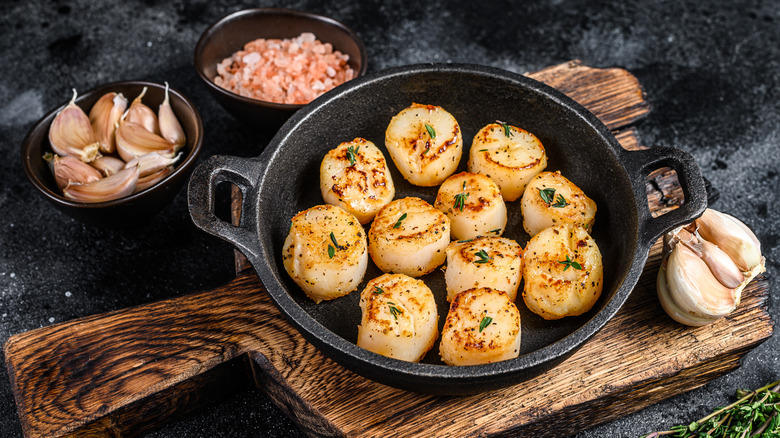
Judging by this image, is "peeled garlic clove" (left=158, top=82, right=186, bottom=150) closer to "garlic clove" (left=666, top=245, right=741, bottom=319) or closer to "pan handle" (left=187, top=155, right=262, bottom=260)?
"pan handle" (left=187, top=155, right=262, bottom=260)

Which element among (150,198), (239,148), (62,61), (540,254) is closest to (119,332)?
(150,198)

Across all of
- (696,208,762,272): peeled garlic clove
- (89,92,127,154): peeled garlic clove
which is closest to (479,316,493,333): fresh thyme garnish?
(696,208,762,272): peeled garlic clove

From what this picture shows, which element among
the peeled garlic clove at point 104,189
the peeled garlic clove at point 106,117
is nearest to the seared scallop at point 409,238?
the peeled garlic clove at point 104,189

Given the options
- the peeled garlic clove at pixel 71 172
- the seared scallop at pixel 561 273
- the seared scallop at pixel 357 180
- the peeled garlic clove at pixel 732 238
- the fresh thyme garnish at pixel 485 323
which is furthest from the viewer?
the peeled garlic clove at pixel 71 172

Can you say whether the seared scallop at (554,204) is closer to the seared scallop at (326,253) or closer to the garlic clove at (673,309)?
the garlic clove at (673,309)

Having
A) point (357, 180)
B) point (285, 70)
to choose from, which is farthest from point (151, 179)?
point (357, 180)

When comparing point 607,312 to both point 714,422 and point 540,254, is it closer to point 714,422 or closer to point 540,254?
point 540,254
